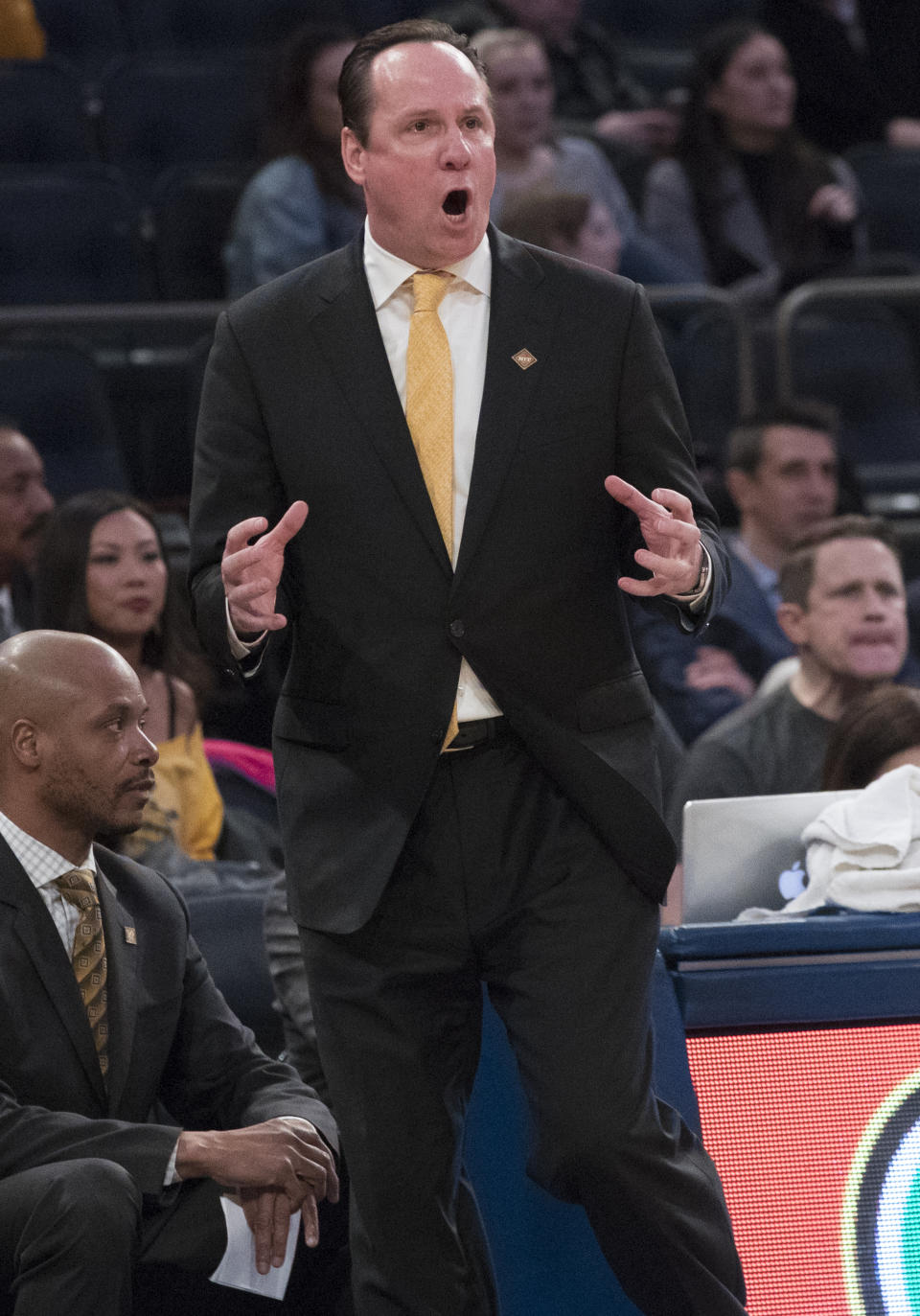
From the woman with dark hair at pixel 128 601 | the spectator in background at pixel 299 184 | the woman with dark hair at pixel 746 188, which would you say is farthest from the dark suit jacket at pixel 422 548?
the woman with dark hair at pixel 746 188

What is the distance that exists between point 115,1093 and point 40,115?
4.95 metres

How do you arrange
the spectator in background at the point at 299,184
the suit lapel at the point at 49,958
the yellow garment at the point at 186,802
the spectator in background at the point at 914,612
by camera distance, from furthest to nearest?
the spectator in background at the point at 299,184 < the spectator in background at the point at 914,612 < the yellow garment at the point at 186,802 < the suit lapel at the point at 49,958

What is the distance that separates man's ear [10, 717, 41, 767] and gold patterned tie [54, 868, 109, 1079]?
17 centimetres

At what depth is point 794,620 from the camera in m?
4.55

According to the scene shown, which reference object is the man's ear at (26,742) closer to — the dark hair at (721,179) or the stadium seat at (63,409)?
the stadium seat at (63,409)

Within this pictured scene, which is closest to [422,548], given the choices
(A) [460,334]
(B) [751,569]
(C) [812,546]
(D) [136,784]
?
(A) [460,334]

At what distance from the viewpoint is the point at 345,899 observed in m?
2.27

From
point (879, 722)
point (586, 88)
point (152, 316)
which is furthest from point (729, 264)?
point (879, 722)

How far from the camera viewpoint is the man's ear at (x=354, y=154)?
230 centimetres

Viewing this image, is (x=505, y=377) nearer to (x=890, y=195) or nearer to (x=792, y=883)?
(x=792, y=883)

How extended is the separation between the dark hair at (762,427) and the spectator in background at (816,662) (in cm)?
71

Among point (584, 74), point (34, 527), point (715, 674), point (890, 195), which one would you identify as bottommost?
point (715, 674)

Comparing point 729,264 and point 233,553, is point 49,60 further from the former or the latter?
point 233,553

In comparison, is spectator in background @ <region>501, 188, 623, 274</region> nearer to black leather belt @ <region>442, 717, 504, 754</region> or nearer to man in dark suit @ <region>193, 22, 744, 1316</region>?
man in dark suit @ <region>193, 22, 744, 1316</region>
